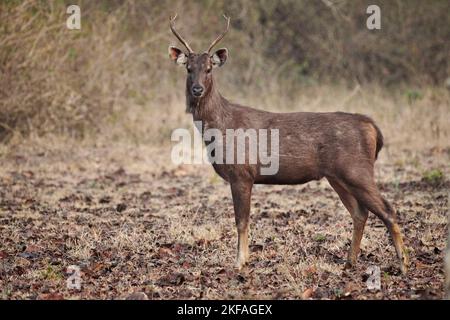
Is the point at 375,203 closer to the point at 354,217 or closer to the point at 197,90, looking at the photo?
the point at 354,217

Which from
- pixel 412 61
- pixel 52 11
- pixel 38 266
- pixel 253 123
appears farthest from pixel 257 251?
pixel 412 61

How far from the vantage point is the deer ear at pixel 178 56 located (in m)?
8.55

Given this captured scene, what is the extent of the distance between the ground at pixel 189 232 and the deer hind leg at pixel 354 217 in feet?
0.39

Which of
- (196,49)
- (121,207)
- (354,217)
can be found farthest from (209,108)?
(196,49)

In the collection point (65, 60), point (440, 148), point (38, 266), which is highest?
point (65, 60)

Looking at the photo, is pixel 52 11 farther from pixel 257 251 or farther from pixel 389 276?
pixel 389 276

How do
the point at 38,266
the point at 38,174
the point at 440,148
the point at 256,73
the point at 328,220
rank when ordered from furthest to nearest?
the point at 256,73 → the point at 440,148 → the point at 38,174 → the point at 328,220 → the point at 38,266

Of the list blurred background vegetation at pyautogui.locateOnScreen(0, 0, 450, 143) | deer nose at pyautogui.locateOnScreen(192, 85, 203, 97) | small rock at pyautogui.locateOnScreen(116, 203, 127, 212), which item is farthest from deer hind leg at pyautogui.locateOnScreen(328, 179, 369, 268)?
blurred background vegetation at pyautogui.locateOnScreen(0, 0, 450, 143)

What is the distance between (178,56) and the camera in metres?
8.62

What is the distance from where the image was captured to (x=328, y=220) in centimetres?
984

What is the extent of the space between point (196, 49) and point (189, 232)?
31.7ft

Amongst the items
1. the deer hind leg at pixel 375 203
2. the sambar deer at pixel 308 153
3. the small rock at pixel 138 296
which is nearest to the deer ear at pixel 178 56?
Answer: the sambar deer at pixel 308 153

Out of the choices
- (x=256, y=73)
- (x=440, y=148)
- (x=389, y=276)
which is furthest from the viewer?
(x=256, y=73)

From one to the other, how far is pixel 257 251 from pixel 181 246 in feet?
2.87
